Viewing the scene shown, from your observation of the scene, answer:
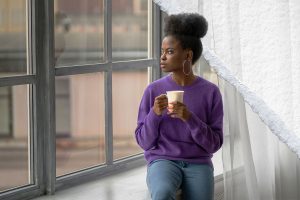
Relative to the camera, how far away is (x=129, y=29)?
14.6 ft

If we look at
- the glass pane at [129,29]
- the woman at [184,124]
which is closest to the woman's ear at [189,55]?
the woman at [184,124]

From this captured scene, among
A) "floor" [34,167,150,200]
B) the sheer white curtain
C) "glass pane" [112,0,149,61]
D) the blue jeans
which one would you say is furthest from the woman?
"glass pane" [112,0,149,61]

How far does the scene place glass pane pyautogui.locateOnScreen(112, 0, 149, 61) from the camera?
4316mm

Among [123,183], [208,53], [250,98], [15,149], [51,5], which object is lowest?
[123,183]

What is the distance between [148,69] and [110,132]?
0.61m

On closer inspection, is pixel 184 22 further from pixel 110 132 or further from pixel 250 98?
Result: pixel 110 132

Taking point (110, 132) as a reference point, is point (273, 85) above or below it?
above

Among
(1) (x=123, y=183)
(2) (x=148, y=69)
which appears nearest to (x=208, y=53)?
(1) (x=123, y=183)

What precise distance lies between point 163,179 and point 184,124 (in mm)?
257

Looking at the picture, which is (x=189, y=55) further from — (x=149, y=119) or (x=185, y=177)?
(x=185, y=177)

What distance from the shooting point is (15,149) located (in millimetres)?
3689

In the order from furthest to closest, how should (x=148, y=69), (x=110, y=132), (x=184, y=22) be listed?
(x=148, y=69), (x=110, y=132), (x=184, y=22)

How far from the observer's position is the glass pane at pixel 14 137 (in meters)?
3.59

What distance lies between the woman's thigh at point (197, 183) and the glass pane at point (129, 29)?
1.51 m
